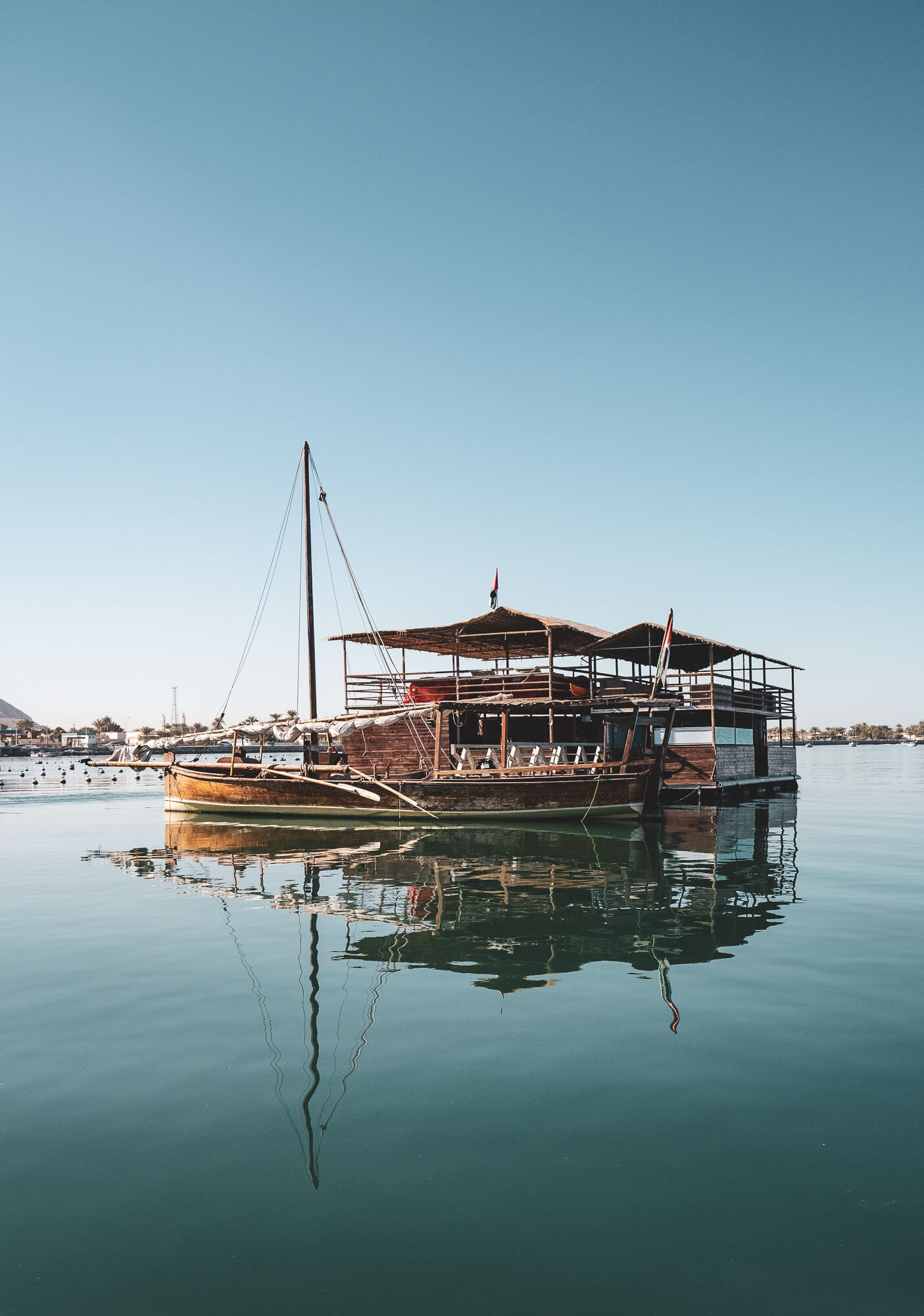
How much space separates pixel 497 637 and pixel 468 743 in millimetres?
4428

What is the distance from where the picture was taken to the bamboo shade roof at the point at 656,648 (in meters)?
33.4

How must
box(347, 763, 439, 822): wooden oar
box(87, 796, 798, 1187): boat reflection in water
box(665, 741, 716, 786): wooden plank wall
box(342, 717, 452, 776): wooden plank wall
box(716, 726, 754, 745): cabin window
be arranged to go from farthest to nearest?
1. box(716, 726, 754, 745): cabin window
2. box(665, 741, 716, 786): wooden plank wall
3. box(342, 717, 452, 776): wooden plank wall
4. box(347, 763, 439, 822): wooden oar
5. box(87, 796, 798, 1187): boat reflection in water

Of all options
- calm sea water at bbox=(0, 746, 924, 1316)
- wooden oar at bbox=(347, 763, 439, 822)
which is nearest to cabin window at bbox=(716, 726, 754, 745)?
wooden oar at bbox=(347, 763, 439, 822)

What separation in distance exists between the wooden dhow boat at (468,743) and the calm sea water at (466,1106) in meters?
12.4

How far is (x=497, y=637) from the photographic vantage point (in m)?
34.2

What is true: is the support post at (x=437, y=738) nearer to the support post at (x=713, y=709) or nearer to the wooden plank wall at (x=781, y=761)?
the support post at (x=713, y=709)

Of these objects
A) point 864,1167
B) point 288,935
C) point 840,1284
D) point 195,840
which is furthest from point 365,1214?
point 195,840

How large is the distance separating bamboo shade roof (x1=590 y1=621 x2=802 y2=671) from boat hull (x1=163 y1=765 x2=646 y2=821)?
7.90 metres

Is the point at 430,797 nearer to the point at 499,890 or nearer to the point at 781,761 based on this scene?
the point at 499,890

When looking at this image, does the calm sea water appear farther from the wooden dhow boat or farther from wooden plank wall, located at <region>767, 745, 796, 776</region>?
wooden plank wall, located at <region>767, 745, 796, 776</region>

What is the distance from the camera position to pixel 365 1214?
505 centimetres

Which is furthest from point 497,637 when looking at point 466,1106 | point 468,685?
point 466,1106

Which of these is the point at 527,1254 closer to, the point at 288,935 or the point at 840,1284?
the point at 840,1284

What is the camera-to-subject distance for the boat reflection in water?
11.1 metres
